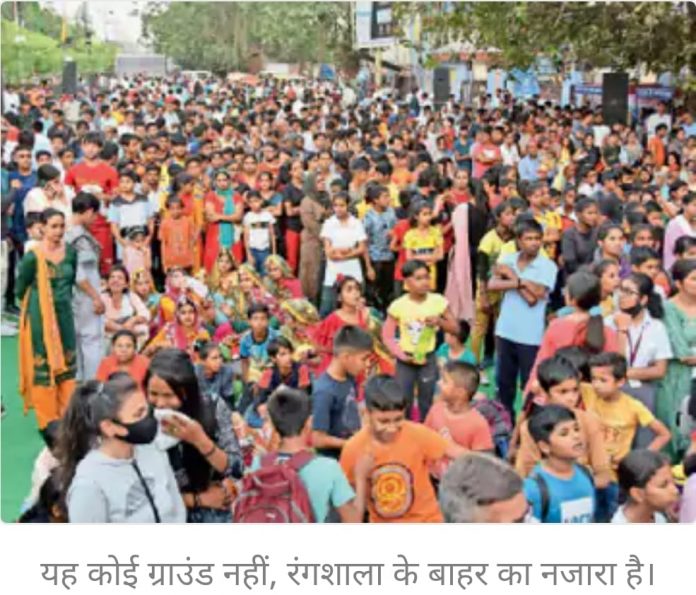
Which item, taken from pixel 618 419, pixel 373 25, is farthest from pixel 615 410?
pixel 373 25

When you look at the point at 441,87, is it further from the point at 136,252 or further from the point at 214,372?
the point at 214,372

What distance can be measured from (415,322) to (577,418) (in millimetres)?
1732

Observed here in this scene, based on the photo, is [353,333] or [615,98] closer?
[353,333]

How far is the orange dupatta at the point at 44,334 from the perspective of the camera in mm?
6410

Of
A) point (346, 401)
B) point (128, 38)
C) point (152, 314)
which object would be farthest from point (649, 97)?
point (128, 38)

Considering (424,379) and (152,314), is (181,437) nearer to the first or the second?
(424,379)

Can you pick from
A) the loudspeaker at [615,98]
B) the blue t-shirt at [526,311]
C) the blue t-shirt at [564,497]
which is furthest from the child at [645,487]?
the loudspeaker at [615,98]

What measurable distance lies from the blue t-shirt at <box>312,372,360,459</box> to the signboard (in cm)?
1752

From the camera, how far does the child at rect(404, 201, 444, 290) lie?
313 inches

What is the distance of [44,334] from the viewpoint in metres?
6.44

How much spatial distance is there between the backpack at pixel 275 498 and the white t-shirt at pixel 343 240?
4.43 meters

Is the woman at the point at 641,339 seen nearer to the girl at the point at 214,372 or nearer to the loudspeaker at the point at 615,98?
the girl at the point at 214,372

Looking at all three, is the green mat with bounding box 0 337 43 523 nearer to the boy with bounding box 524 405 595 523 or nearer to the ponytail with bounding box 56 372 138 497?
the ponytail with bounding box 56 372 138 497

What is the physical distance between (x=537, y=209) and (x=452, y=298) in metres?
0.83
